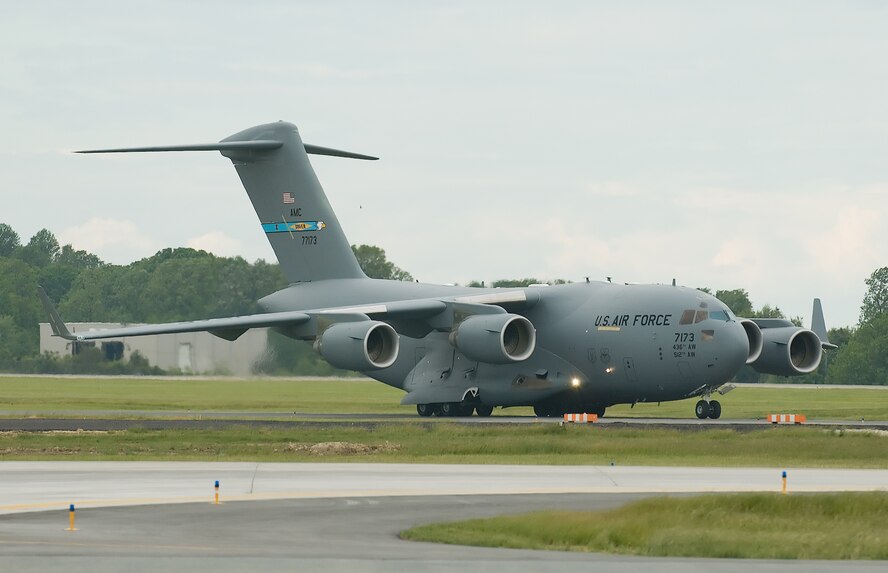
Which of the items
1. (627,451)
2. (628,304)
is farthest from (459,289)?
(627,451)

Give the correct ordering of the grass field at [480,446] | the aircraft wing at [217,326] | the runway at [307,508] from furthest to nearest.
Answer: the aircraft wing at [217,326] → the grass field at [480,446] → the runway at [307,508]

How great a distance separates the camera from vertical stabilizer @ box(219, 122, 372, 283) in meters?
48.5

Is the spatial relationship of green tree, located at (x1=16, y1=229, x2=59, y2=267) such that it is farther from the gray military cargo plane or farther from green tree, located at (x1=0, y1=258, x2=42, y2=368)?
the gray military cargo plane

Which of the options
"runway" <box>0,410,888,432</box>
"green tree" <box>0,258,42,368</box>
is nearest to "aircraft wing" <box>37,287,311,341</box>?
"runway" <box>0,410,888,432</box>

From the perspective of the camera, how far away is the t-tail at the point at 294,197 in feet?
159

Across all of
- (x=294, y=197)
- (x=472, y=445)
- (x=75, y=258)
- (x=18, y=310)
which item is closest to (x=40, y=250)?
(x=75, y=258)

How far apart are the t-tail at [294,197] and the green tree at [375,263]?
71.8 feet

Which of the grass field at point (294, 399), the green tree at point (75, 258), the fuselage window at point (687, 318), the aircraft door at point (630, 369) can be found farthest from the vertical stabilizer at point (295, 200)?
the green tree at point (75, 258)

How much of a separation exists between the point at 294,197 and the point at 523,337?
10.3 metres

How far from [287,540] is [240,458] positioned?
12814 mm

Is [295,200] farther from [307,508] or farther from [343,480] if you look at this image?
[307,508]

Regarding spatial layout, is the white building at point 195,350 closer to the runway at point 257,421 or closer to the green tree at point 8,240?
the runway at point 257,421

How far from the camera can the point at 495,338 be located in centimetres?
4125

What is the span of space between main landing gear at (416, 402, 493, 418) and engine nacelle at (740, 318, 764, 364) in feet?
25.0
